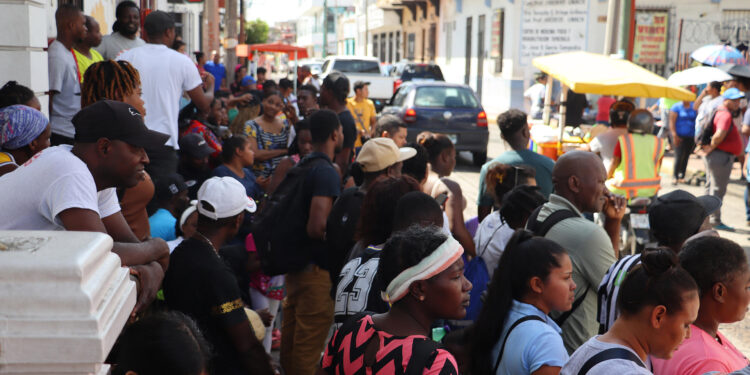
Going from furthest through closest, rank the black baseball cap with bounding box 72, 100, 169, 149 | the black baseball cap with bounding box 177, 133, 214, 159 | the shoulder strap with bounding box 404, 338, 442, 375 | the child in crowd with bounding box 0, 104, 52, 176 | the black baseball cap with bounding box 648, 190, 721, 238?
the black baseball cap with bounding box 177, 133, 214, 159 < the child in crowd with bounding box 0, 104, 52, 176 < the black baseball cap with bounding box 648, 190, 721, 238 < the black baseball cap with bounding box 72, 100, 169, 149 < the shoulder strap with bounding box 404, 338, 442, 375

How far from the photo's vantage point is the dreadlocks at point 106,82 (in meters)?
4.09

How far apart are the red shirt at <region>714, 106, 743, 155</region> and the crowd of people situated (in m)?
5.12

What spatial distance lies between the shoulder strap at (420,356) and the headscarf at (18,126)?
257 centimetres

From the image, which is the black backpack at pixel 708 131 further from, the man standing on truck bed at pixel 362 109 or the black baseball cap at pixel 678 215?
the black baseball cap at pixel 678 215

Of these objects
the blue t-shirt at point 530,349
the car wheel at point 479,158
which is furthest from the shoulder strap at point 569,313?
the car wheel at point 479,158

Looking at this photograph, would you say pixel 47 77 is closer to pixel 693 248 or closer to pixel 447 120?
pixel 693 248

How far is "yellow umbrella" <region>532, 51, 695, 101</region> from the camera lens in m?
9.12

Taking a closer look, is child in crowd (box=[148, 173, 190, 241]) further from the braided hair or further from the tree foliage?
the tree foliage

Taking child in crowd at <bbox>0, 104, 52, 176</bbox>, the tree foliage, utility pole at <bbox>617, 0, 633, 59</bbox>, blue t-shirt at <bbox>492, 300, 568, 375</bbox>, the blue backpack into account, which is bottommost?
the blue backpack

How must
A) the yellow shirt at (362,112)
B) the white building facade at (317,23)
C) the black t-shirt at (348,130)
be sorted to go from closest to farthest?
the black t-shirt at (348,130) < the yellow shirt at (362,112) < the white building facade at (317,23)

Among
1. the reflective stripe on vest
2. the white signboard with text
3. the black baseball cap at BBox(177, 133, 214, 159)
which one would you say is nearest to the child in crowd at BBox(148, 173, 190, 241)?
the black baseball cap at BBox(177, 133, 214, 159)

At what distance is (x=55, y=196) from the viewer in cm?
264

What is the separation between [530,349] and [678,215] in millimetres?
1424

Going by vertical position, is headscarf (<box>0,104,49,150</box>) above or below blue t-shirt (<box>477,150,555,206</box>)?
above
